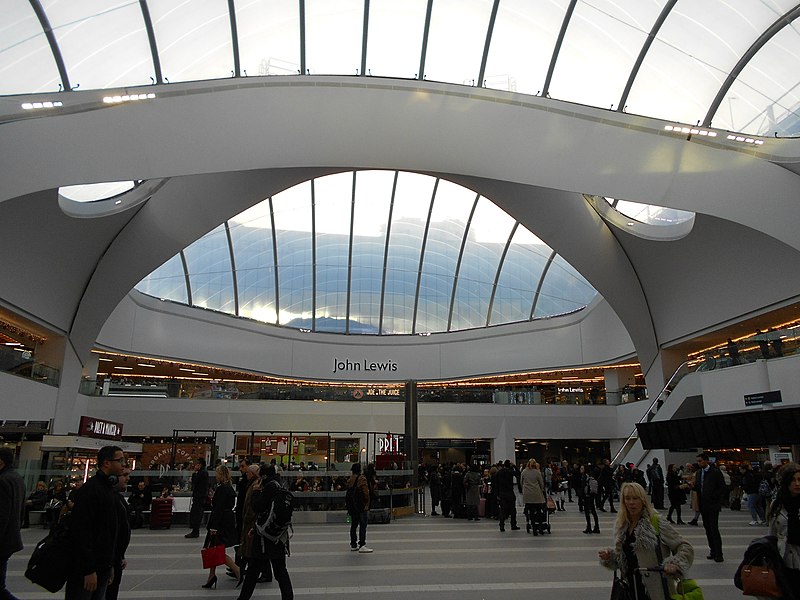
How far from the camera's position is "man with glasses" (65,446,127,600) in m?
4.38

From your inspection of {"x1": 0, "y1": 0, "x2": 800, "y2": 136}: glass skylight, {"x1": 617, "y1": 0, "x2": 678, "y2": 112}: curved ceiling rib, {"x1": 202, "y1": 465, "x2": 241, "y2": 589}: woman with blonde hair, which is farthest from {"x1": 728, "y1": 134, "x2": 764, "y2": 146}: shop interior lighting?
{"x1": 202, "y1": 465, "x2": 241, "y2": 589}: woman with blonde hair

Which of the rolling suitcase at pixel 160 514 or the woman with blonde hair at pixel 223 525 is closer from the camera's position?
the woman with blonde hair at pixel 223 525

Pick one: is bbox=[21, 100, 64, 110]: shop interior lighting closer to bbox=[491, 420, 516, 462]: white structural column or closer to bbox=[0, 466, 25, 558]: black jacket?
bbox=[0, 466, 25, 558]: black jacket

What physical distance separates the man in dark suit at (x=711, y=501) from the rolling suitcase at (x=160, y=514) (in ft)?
38.6

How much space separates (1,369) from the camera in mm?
17781

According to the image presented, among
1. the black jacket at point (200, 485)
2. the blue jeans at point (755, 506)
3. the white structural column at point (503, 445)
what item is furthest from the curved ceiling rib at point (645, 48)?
the white structural column at point (503, 445)

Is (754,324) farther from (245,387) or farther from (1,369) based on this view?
(1,369)

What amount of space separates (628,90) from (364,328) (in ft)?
65.7

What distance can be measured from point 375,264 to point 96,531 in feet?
95.4

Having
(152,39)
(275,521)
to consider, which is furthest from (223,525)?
(152,39)

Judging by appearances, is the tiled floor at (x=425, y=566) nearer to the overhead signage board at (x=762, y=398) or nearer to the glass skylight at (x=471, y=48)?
the overhead signage board at (x=762, y=398)

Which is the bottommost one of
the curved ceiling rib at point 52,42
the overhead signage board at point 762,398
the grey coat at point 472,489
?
the grey coat at point 472,489

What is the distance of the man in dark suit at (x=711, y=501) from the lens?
8.96 m

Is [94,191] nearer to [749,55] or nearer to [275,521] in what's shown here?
[275,521]
